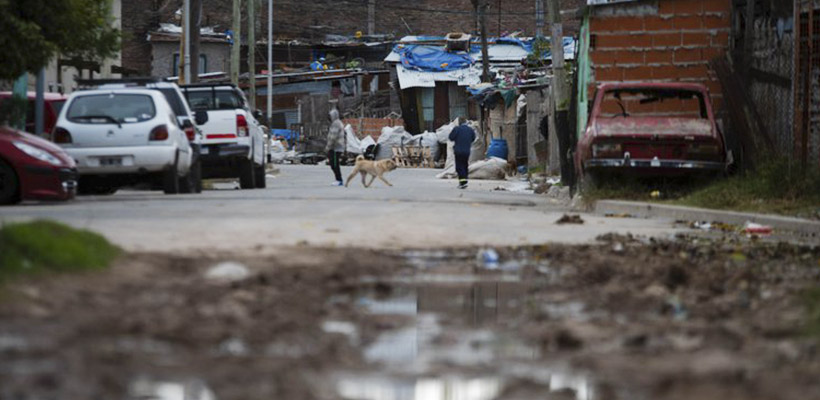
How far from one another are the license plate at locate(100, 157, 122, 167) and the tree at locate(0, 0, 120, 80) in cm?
170

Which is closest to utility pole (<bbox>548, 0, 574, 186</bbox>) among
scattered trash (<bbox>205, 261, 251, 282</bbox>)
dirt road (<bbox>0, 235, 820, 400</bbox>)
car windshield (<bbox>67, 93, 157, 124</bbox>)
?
car windshield (<bbox>67, 93, 157, 124</bbox>)

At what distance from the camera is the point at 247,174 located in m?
28.3

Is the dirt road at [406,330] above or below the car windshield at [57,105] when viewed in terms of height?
below

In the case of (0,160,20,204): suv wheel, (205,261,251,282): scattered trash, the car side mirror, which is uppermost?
the car side mirror

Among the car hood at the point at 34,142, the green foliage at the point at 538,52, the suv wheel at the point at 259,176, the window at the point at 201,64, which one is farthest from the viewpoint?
the window at the point at 201,64

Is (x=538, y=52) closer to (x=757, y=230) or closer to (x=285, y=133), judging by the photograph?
(x=285, y=133)

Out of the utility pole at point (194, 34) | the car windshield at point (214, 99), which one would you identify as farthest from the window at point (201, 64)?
the car windshield at point (214, 99)

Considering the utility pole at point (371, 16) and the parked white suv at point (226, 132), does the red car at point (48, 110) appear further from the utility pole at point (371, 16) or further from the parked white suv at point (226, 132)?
the utility pole at point (371, 16)

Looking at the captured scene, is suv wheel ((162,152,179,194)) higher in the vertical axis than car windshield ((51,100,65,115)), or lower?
lower

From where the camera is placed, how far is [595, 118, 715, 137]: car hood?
66.7ft

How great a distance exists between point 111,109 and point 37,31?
158 centimetres

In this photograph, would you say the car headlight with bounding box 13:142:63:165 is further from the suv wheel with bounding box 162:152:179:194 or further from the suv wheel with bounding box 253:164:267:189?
the suv wheel with bounding box 253:164:267:189

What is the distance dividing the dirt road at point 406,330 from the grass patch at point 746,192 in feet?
23.8

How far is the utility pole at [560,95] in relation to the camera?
28141 millimetres
